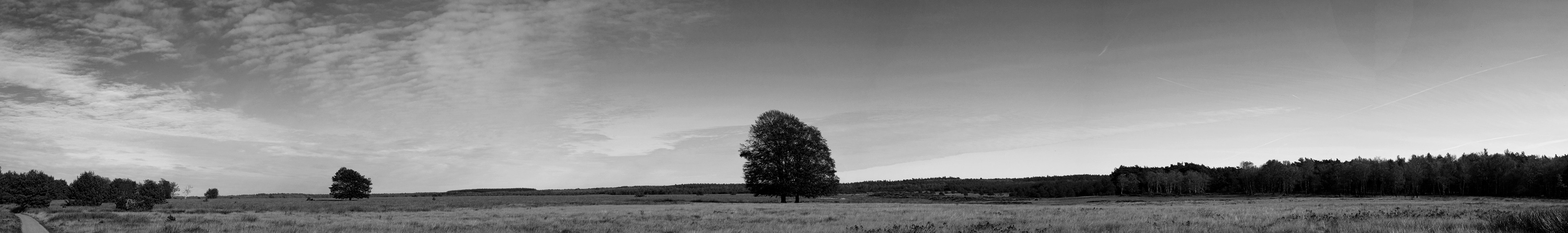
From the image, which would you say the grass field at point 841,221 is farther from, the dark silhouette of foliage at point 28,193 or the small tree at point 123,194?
the dark silhouette of foliage at point 28,193

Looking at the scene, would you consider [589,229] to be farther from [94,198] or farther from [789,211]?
[94,198]

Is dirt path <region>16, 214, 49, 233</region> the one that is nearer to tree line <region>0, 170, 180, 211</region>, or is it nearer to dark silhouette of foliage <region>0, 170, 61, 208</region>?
tree line <region>0, 170, 180, 211</region>

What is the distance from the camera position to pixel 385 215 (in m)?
33.3

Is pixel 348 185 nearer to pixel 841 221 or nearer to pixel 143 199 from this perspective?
pixel 143 199

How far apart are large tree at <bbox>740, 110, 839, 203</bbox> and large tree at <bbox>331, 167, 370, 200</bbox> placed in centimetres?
8331

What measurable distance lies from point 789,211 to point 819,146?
25.6m

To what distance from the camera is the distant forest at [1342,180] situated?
3989 inches

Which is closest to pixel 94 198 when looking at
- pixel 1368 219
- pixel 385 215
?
pixel 385 215

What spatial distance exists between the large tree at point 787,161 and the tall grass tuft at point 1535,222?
4497 centimetres

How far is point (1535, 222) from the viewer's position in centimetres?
1339

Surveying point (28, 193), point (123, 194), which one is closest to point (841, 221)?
point (123, 194)

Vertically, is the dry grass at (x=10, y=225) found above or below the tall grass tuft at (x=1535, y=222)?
below

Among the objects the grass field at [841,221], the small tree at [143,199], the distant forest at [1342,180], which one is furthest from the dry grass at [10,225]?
the distant forest at [1342,180]

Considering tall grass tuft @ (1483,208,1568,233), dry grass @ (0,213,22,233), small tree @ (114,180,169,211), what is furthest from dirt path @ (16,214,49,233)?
tall grass tuft @ (1483,208,1568,233)
